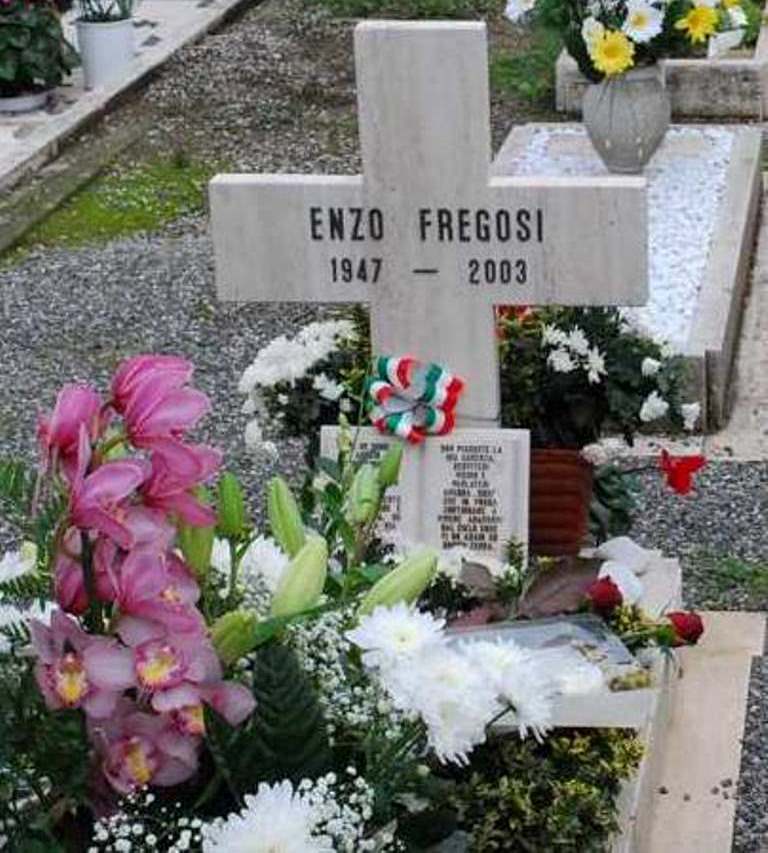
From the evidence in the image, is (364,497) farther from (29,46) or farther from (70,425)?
(29,46)

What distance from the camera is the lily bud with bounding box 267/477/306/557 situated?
389cm

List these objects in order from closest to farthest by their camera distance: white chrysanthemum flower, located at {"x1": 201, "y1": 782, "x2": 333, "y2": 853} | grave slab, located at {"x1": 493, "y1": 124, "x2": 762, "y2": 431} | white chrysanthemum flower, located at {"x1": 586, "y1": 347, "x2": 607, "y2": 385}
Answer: white chrysanthemum flower, located at {"x1": 201, "y1": 782, "x2": 333, "y2": 853} → white chrysanthemum flower, located at {"x1": 586, "y1": 347, "x2": 607, "y2": 385} → grave slab, located at {"x1": 493, "y1": 124, "x2": 762, "y2": 431}

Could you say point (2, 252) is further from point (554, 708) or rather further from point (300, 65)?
point (554, 708)

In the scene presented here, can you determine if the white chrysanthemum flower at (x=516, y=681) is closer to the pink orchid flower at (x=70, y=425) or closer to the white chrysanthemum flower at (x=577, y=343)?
the pink orchid flower at (x=70, y=425)

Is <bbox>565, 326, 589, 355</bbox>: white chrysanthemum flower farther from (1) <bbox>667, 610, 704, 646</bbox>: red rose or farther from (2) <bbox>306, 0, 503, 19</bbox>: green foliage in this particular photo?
(2) <bbox>306, 0, 503, 19</bbox>: green foliage

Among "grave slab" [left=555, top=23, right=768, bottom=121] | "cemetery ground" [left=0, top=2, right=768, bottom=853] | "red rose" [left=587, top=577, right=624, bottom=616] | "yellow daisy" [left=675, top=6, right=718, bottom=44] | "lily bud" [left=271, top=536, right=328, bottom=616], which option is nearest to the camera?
"lily bud" [left=271, top=536, right=328, bottom=616]

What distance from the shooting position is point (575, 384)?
512cm

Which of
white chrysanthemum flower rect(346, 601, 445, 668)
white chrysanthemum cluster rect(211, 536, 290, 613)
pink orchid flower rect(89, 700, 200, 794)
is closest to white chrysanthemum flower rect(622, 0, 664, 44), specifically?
white chrysanthemum cluster rect(211, 536, 290, 613)

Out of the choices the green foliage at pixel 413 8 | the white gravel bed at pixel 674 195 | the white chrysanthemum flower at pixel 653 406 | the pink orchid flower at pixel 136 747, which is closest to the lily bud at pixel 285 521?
the pink orchid flower at pixel 136 747

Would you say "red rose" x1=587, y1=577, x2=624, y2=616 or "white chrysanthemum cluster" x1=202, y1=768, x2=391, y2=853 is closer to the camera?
"white chrysanthemum cluster" x1=202, y1=768, x2=391, y2=853

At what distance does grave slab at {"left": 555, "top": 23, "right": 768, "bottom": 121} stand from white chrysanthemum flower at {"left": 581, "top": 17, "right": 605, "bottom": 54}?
1.62 metres

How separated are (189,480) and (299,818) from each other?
50 cm

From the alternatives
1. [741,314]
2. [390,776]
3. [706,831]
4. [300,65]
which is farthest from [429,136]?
[300,65]

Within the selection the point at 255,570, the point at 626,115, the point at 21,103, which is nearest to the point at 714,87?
the point at 626,115
